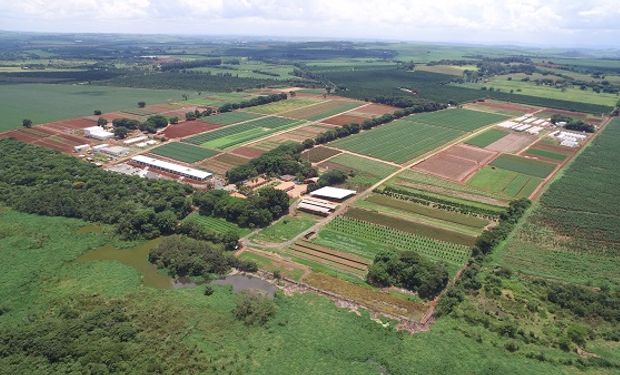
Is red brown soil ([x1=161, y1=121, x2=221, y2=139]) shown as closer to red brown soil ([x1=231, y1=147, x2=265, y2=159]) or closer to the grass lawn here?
red brown soil ([x1=231, y1=147, x2=265, y2=159])

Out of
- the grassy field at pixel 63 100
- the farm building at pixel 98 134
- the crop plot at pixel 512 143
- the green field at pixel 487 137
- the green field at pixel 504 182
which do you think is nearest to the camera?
the green field at pixel 504 182

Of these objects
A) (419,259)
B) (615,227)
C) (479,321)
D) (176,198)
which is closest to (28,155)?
(176,198)

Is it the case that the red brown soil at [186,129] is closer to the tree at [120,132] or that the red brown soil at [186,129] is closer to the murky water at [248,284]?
the tree at [120,132]

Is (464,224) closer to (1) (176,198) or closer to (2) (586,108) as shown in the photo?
(1) (176,198)

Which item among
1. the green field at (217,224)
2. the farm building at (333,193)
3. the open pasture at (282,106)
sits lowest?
the green field at (217,224)

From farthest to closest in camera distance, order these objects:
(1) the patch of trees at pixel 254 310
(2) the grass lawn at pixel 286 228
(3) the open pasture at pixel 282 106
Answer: (3) the open pasture at pixel 282 106 < (2) the grass lawn at pixel 286 228 < (1) the patch of trees at pixel 254 310

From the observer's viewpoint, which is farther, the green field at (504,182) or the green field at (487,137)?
the green field at (487,137)

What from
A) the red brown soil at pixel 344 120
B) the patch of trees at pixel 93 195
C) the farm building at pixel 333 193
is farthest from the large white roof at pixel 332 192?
the red brown soil at pixel 344 120
